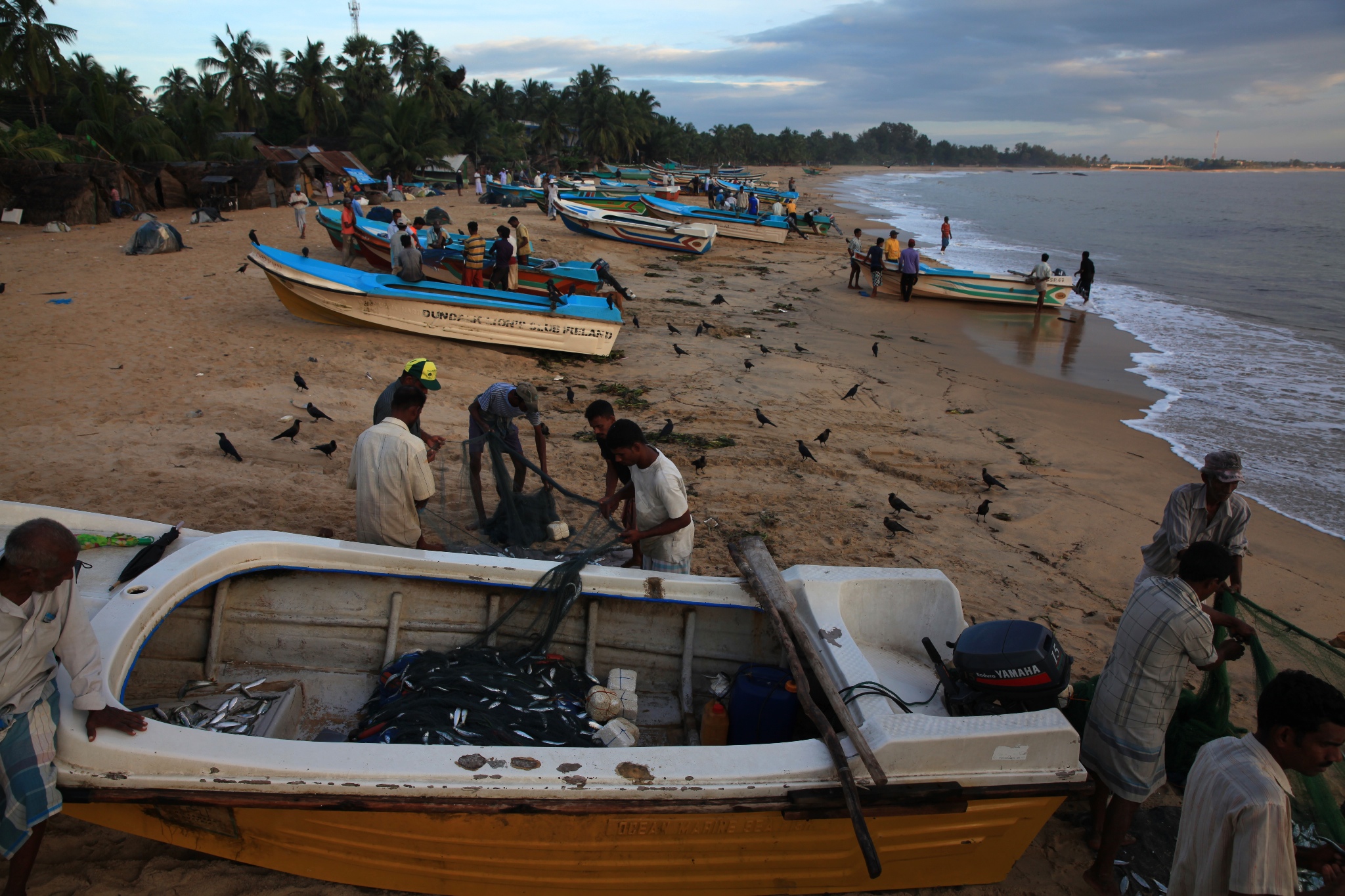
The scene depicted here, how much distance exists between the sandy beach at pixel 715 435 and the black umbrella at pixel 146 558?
3.74 feet

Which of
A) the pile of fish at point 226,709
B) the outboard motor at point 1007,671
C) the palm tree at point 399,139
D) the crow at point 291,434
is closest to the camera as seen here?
the outboard motor at point 1007,671

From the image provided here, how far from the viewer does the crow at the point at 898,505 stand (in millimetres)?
7648

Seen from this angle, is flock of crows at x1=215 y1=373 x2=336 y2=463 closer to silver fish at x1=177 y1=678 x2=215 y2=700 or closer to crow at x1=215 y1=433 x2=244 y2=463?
crow at x1=215 y1=433 x2=244 y2=463

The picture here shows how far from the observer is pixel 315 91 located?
149ft

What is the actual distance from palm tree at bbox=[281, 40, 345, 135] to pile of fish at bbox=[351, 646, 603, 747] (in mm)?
49764

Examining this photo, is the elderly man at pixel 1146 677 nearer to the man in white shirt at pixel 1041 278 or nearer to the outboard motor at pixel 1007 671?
the outboard motor at pixel 1007 671

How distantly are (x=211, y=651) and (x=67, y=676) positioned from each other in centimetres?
127

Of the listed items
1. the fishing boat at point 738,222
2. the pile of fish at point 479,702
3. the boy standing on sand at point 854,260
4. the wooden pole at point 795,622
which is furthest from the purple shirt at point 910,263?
the pile of fish at point 479,702

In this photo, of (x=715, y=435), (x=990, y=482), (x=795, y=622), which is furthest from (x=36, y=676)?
(x=990, y=482)

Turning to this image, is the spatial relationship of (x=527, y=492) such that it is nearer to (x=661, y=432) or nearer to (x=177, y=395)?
(x=661, y=432)

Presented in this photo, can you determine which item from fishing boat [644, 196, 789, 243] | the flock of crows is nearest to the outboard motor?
the flock of crows

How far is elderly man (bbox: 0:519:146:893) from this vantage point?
2.59m

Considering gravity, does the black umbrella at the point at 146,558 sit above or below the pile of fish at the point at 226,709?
above

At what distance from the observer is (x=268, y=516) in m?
6.47
